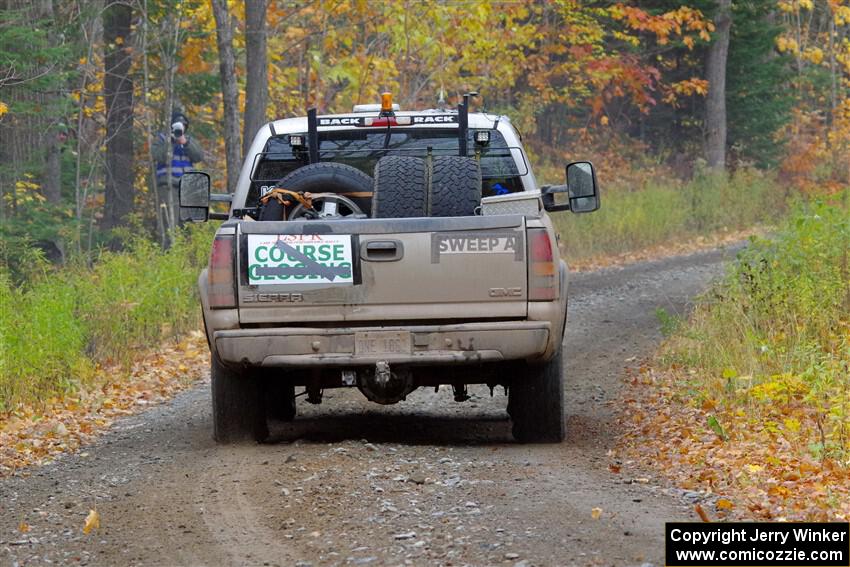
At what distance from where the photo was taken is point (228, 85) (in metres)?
19.0

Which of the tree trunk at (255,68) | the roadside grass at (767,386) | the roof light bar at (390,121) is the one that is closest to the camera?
the roadside grass at (767,386)

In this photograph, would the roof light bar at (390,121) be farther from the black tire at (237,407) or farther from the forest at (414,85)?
the forest at (414,85)

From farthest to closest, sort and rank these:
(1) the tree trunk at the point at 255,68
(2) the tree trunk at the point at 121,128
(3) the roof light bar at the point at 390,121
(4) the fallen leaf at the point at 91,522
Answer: (2) the tree trunk at the point at 121,128 < (1) the tree trunk at the point at 255,68 < (3) the roof light bar at the point at 390,121 < (4) the fallen leaf at the point at 91,522

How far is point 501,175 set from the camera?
30.6 feet

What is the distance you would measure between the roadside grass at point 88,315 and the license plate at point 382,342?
153 inches

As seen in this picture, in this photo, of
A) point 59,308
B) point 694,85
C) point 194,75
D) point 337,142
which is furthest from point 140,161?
point 337,142

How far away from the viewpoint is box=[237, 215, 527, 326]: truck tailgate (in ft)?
24.6

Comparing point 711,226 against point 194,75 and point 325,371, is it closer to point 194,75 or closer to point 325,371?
point 194,75

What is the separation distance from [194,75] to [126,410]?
13847 mm

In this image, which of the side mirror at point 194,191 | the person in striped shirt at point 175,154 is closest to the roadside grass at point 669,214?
the person in striped shirt at point 175,154

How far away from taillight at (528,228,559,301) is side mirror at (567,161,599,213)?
1264 millimetres

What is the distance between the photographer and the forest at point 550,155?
30.1 ft

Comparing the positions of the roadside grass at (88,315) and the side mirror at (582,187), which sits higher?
the side mirror at (582,187)

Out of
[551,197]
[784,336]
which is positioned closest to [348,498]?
[551,197]
